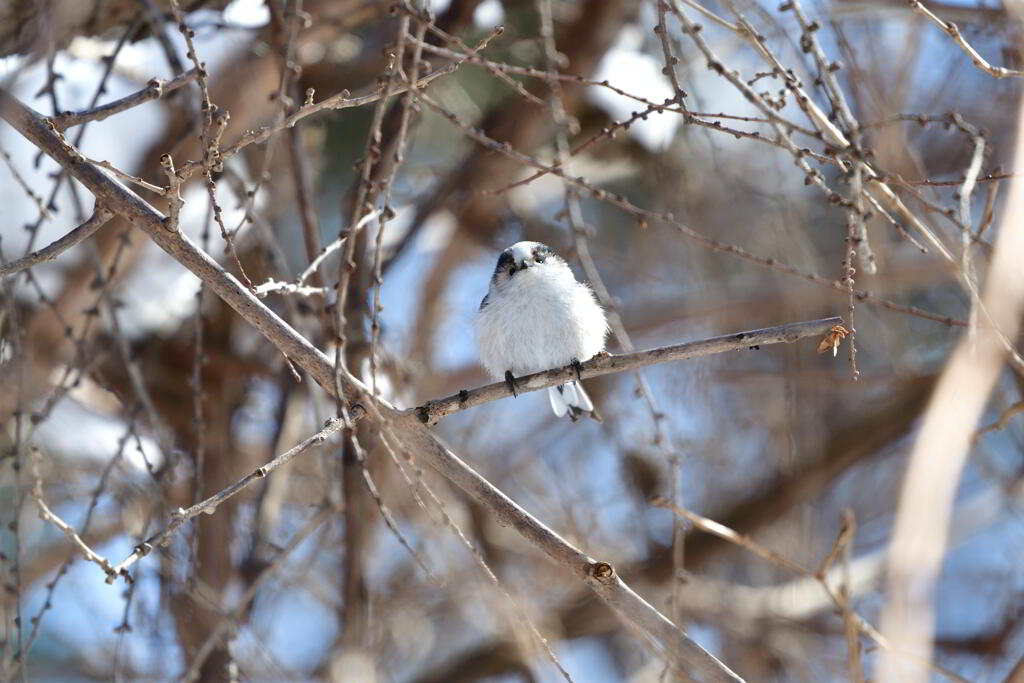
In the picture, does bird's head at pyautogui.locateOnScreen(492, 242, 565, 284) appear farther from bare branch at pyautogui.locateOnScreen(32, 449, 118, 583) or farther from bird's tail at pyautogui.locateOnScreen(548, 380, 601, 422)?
bare branch at pyautogui.locateOnScreen(32, 449, 118, 583)

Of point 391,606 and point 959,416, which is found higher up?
point 391,606

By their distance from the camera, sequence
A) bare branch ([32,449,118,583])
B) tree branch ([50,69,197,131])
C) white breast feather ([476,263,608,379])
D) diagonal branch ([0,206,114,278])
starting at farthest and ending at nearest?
1. white breast feather ([476,263,608,379])
2. tree branch ([50,69,197,131])
3. diagonal branch ([0,206,114,278])
4. bare branch ([32,449,118,583])

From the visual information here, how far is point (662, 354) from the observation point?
2.09 m

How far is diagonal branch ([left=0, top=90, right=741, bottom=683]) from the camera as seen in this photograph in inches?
79.3

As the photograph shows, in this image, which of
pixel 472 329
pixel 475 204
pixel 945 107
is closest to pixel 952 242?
pixel 472 329

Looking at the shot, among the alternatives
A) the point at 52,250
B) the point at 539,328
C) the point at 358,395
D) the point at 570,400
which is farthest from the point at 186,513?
the point at 570,400

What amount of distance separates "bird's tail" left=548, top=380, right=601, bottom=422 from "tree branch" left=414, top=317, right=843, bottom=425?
3.05 ft

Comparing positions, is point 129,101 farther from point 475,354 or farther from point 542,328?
point 475,354

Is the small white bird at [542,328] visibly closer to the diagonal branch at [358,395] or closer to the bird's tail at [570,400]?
the bird's tail at [570,400]

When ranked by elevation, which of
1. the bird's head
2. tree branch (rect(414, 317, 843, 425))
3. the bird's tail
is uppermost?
the bird's head

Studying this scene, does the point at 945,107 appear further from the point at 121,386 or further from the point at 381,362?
the point at 121,386

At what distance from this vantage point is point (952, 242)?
2941 mm

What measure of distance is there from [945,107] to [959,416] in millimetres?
4112

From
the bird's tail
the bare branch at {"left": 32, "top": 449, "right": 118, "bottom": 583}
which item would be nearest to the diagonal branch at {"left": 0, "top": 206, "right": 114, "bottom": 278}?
the bare branch at {"left": 32, "top": 449, "right": 118, "bottom": 583}
